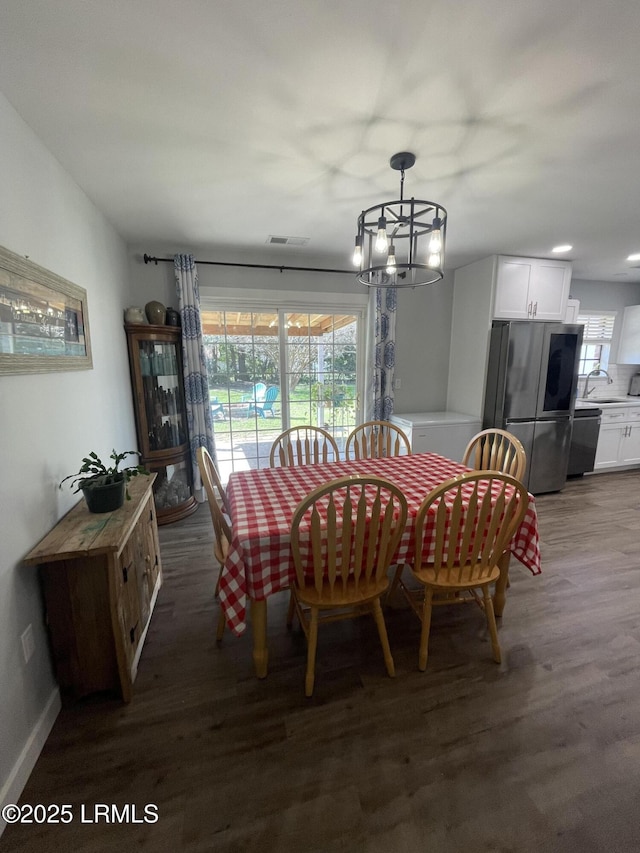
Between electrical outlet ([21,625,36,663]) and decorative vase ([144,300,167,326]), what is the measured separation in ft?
7.90

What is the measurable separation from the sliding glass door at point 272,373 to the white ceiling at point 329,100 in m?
1.32

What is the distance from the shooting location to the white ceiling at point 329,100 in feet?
3.52

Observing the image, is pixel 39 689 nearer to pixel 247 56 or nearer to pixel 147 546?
pixel 147 546

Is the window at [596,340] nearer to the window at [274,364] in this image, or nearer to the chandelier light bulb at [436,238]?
the window at [274,364]

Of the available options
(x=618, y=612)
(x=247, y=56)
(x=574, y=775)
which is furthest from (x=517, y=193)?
(x=574, y=775)

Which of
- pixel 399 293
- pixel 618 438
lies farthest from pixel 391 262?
pixel 618 438

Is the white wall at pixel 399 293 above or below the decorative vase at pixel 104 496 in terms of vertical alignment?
above

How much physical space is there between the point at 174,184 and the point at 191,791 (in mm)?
2890

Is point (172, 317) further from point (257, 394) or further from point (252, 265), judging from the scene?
point (257, 394)

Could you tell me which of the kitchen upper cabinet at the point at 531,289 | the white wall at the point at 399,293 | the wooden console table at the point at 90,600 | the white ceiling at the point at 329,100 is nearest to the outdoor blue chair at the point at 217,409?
the white wall at the point at 399,293

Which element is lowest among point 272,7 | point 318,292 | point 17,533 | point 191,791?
point 191,791

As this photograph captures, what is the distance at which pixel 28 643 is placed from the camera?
134 centimetres

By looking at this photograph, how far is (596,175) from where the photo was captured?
6.58 ft

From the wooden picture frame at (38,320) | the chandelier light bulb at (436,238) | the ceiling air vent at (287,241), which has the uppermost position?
the ceiling air vent at (287,241)
